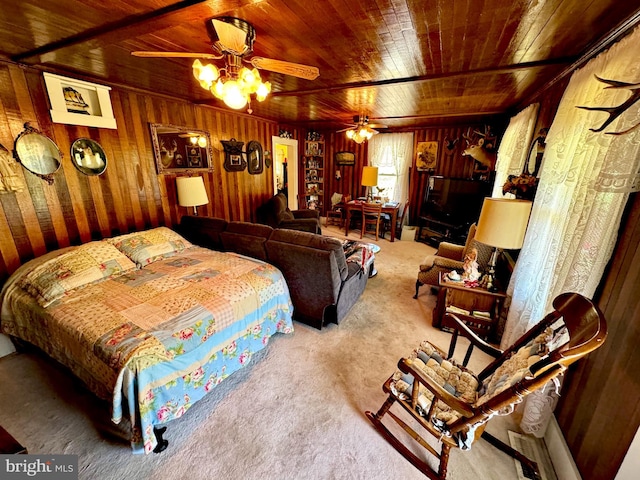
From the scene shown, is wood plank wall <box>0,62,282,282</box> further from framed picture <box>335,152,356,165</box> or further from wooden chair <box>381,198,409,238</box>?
wooden chair <box>381,198,409,238</box>

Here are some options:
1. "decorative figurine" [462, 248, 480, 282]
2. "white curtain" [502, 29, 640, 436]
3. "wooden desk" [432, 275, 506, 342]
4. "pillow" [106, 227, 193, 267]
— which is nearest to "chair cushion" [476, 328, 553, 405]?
"white curtain" [502, 29, 640, 436]

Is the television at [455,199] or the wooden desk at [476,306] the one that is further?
the television at [455,199]

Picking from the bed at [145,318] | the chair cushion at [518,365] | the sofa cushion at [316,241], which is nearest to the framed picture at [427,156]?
the sofa cushion at [316,241]

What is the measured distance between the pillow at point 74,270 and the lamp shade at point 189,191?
1056 mm

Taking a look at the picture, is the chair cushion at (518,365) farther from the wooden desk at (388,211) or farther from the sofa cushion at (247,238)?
the wooden desk at (388,211)

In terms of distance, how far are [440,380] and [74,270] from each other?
2.82 meters

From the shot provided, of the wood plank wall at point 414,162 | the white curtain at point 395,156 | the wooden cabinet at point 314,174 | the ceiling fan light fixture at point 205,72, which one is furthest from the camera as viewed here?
the wooden cabinet at point 314,174

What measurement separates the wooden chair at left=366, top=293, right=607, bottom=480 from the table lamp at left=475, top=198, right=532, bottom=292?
0.75 m

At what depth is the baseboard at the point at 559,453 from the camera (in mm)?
1296

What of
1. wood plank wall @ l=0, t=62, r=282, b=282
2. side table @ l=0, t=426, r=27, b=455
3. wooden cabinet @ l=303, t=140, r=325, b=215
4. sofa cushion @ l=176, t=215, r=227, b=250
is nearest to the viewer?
side table @ l=0, t=426, r=27, b=455

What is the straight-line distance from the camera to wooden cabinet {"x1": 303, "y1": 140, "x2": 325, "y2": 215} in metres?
6.45

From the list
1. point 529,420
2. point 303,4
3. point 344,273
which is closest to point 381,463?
point 529,420

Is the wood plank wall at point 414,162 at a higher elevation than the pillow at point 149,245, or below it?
higher

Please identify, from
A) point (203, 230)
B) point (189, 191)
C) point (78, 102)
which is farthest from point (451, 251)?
point (78, 102)
